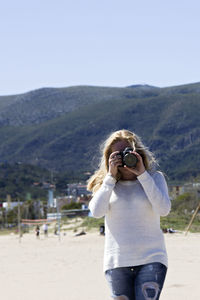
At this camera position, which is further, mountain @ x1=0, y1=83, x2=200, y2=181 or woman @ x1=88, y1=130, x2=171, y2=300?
mountain @ x1=0, y1=83, x2=200, y2=181

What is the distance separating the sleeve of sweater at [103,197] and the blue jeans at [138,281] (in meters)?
0.34

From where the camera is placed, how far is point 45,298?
7793 millimetres

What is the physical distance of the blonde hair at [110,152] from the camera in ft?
13.0

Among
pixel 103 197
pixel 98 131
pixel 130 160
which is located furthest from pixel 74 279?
pixel 98 131

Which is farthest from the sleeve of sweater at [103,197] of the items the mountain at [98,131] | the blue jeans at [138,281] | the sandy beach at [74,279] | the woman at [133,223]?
the mountain at [98,131]

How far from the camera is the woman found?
147 inches

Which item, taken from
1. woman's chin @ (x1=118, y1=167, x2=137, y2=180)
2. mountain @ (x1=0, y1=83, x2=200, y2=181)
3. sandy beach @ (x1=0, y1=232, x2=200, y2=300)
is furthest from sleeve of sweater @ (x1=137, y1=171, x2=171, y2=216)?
mountain @ (x1=0, y1=83, x2=200, y2=181)

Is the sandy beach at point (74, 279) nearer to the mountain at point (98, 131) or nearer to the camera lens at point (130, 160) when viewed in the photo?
the camera lens at point (130, 160)

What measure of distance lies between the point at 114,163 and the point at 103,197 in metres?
0.20

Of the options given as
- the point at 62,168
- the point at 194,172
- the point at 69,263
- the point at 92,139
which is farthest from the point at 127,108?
the point at 69,263

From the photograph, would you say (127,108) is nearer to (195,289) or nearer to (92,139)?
(92,139)

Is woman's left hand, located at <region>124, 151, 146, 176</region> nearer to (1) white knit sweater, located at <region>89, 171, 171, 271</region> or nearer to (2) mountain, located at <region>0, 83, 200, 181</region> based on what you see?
(1) white knit sweater, located at <region>89, 171, 171, 271</region>

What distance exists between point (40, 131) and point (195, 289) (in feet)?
540

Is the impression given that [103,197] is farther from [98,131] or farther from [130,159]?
[98,131]
